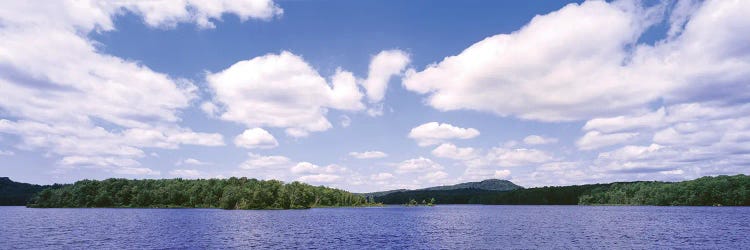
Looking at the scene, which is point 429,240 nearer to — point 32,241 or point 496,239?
point 496,239

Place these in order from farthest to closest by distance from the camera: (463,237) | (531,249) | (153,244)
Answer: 1. (463,237)
2. (153,244)
3. (531,249)

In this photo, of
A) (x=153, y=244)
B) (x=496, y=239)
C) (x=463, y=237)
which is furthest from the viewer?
(x=463, y=237)

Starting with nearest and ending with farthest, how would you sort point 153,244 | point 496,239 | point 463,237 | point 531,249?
point 531,249, point 153,244, point 496,239, point 463,237

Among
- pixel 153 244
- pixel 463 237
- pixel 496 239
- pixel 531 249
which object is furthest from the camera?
pixel 463 237

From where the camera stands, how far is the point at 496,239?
94.3m

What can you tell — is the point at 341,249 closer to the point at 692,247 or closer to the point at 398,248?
the point at 398,248

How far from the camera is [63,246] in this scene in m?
81.3

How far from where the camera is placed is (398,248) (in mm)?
81750

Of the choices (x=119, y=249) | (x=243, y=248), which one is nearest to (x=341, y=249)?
(x=243, y=248)

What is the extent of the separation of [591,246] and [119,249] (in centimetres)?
7738

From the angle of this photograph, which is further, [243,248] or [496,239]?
[496,239]

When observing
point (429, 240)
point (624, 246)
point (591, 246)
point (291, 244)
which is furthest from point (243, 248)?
point (624, 246)

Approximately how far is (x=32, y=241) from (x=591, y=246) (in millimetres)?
99314

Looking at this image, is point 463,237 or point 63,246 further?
point 463,237
